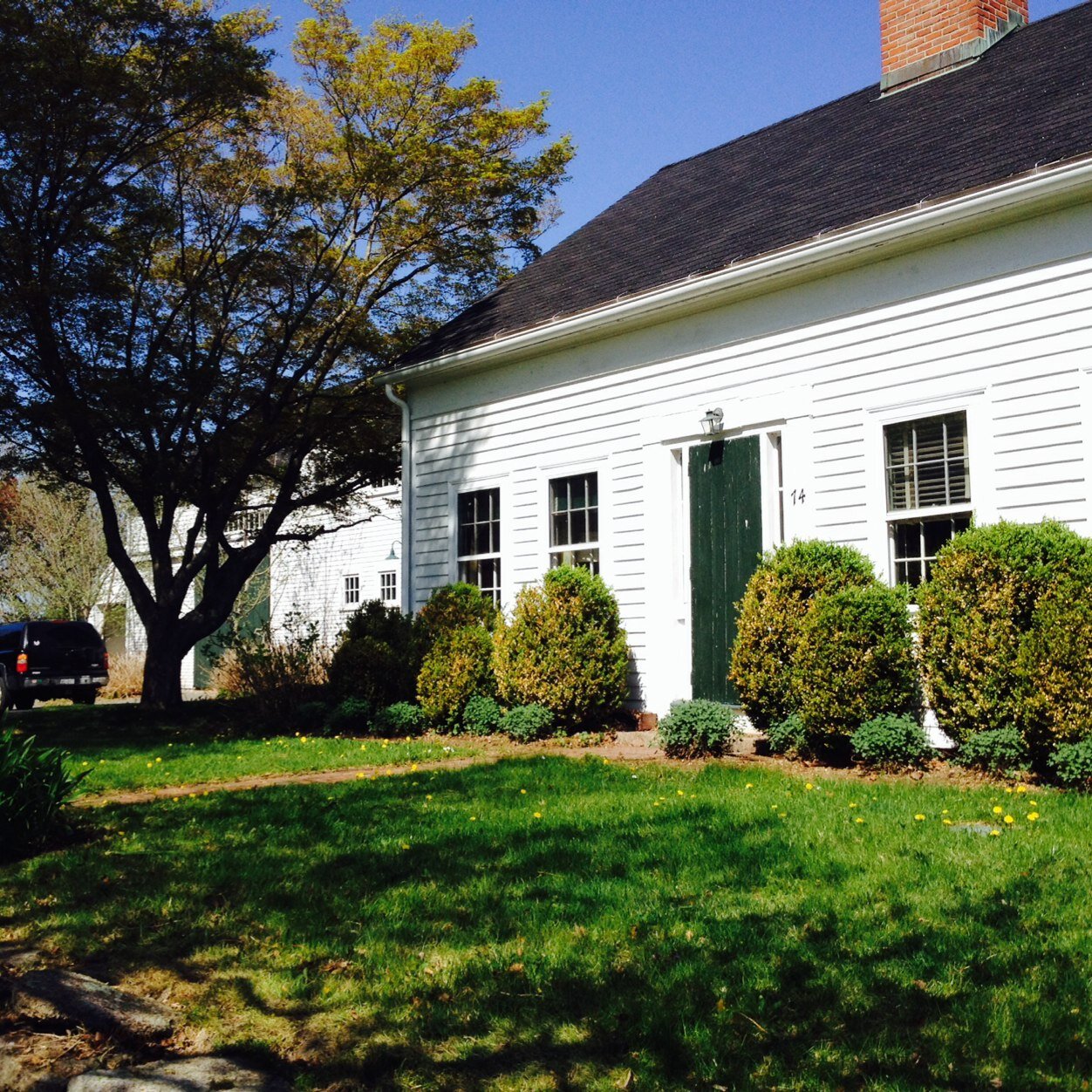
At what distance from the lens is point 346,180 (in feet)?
52.1

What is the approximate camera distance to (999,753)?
24.0 ft

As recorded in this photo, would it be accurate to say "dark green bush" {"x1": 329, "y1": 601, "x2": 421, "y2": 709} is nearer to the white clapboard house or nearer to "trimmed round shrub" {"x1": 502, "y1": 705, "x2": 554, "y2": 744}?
the white clapboard house

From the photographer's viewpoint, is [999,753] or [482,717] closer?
[999,753]

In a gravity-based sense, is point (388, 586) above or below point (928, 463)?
below

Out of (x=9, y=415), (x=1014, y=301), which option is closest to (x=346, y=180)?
(x=9, y=415)

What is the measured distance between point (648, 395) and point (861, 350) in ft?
8.06

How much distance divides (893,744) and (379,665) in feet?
20.2

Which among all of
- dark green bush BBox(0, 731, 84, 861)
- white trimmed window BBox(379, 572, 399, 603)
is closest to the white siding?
dark green bush BBox(0, 731, 84, 861)

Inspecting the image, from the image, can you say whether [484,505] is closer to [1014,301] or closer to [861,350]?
[861,350]

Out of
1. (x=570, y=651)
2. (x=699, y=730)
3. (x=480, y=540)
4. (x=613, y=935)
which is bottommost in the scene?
(x=613, y=935)

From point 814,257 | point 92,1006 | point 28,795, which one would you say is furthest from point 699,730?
point 92,1006

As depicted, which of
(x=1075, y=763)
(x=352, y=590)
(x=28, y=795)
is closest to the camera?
(x=28, y=795)

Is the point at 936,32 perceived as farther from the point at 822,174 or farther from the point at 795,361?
the point at 795,361

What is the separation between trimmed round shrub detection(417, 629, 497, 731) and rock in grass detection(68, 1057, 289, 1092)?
811 cm
